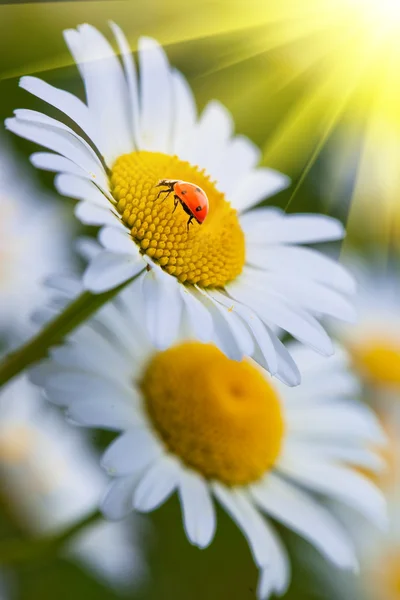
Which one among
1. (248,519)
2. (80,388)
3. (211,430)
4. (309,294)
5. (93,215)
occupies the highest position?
(93,215)

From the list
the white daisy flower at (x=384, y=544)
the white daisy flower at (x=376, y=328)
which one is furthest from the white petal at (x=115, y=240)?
the white daisy flower at (x=376, y=328)

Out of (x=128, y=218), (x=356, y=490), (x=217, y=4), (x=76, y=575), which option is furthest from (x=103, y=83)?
(x=217, y=4)

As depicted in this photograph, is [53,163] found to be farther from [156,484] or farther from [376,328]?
[376,328]

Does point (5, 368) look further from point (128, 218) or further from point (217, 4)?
point (217, 4)

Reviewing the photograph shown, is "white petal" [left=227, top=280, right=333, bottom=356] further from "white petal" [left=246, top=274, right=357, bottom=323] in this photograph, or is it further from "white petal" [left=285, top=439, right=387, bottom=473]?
"white petal" [left=285, top=439, right=387, bottom=473]

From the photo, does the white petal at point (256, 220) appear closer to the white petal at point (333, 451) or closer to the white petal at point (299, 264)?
the white petal at point (299, 264)

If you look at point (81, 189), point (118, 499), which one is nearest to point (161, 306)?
point (81, 189)

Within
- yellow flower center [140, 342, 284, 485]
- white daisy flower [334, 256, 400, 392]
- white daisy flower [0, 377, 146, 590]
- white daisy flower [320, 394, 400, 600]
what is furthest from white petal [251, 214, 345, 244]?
white daisy flower [334, 256, 400, 392]
